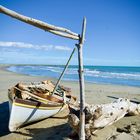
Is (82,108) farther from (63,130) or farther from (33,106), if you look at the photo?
(33,106)

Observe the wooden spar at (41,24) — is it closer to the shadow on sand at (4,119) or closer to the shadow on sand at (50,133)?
the shadow on sand at (50,133)

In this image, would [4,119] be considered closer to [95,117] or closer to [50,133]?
[50,133]

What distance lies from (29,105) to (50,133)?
3.79ft

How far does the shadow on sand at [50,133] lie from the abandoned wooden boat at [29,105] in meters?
0.44

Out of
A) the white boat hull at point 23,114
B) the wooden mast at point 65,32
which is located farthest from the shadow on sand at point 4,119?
the wooden mast at point 65,32

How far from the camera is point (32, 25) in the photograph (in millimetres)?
6238

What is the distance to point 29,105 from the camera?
8703 millimetres

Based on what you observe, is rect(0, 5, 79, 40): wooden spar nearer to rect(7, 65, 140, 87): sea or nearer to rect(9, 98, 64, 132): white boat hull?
rect(9, 98, 64, 132): white boat hull

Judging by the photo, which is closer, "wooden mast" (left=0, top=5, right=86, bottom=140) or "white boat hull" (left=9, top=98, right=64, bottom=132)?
"wooden mast" (left=0, top=5, right=86, bottom=140)

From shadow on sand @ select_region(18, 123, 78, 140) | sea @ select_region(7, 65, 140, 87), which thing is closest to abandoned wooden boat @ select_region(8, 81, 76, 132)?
shadow on sand @ select_region(18, 123, 78, 140)

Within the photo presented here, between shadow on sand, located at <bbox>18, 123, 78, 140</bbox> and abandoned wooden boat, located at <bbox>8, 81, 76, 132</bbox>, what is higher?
abandoned wooden boat, located at <bbox>8, 81, 76, 132</bbox>

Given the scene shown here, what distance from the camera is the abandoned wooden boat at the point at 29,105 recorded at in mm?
8320

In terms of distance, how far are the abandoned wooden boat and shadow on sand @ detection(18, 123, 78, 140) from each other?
44cm

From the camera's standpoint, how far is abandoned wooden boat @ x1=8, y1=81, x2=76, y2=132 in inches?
328
